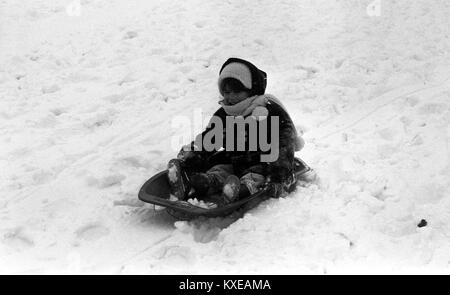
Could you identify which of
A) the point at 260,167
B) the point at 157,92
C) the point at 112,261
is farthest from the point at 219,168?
the point at 157,92

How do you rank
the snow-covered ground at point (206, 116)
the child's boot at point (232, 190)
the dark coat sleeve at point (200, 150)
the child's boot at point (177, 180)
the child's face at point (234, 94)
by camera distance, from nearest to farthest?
the snow-covered ground at point (206, 116), the child's boot at point (232, 190), the child's boot at point (177, 180), the child's face at point (234, 94), the dark coat sleeve at point (200, 150)

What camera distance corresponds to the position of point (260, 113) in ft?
13.1

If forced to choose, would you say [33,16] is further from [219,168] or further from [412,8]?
[412,8]

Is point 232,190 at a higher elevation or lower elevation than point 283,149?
lower

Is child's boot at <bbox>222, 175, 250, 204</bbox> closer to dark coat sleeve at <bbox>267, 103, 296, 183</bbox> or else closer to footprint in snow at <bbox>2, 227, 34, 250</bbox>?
dark coat sleeve at <bbox>267, 103, 296, 183</bbox>

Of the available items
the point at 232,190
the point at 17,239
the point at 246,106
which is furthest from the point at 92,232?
the point at 246,106

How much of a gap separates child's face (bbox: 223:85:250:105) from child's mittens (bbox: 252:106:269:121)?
0.61 ft

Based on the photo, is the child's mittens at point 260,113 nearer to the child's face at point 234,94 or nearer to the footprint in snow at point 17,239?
the child's face at point 234,94

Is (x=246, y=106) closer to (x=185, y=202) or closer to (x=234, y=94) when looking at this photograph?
(x=234, y=94)

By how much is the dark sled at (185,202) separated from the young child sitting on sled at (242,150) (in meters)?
0.07

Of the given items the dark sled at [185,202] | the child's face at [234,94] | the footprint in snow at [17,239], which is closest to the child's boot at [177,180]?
the dark sled at [185,202]

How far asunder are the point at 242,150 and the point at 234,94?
46cm

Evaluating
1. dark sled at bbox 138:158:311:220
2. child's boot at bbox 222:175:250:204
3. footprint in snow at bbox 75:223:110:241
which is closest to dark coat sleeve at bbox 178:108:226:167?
dark sled at bbox 138:158:311:220

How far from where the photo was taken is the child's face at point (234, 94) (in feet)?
13.6
